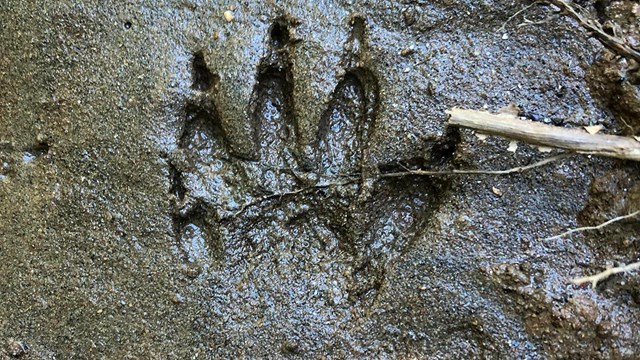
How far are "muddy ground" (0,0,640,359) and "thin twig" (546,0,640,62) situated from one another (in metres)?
0.02

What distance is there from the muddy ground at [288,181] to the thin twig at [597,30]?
0.02 m

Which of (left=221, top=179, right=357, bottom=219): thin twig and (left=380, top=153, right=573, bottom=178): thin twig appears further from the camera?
(left=221, top=179, right=357, bottom=219): thin twig

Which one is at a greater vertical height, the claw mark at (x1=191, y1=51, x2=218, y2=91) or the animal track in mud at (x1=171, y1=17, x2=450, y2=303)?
the claw mark at (x1=191, y1=51, x2=218, y2=91)

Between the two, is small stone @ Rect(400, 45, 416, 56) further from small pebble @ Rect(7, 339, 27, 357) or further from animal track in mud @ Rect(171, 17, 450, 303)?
small pebble @ Rect(7, 339, 27, 357)

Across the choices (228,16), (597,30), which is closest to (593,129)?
(597,30)

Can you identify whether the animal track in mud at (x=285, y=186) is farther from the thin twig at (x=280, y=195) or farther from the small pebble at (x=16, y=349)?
the small pebble at (x=16, y=349)

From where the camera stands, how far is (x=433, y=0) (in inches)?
59.1

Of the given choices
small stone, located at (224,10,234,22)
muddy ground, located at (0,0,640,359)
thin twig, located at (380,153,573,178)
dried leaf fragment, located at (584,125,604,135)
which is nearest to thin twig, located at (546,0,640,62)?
muddy ground, located at (0,0,640,359)

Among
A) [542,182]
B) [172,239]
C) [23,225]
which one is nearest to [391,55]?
[542,182]

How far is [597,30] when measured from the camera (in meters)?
1.43

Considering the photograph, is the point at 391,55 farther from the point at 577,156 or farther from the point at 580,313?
the point at 580,313

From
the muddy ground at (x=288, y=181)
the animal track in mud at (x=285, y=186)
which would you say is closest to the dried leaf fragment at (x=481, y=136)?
the muddy ground at (x=288, y=181)

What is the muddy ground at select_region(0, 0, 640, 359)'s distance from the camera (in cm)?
146

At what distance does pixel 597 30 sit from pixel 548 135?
0.34 meters
